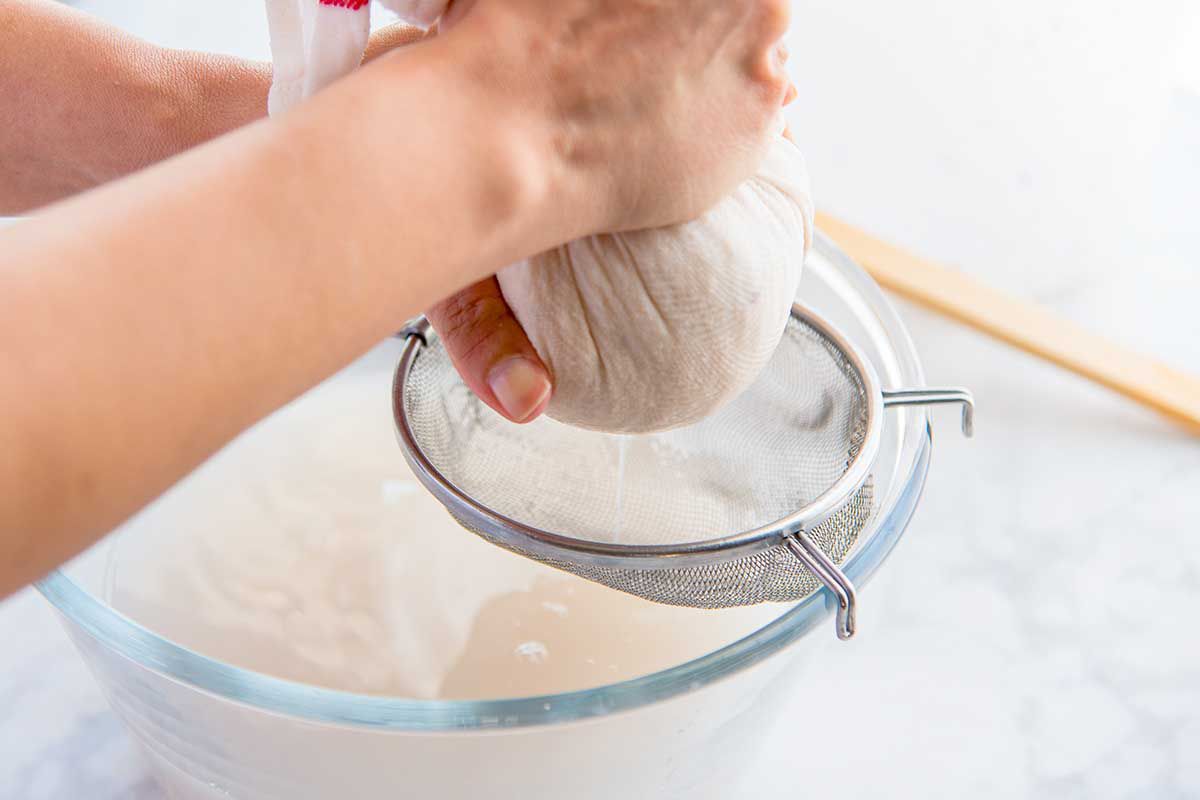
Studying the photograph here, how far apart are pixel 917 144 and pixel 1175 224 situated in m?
0.29

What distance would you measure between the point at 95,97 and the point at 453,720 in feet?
1.48

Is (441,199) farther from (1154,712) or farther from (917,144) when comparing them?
(917,144)

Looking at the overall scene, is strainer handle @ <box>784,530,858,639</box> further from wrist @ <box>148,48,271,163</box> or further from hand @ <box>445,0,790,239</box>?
wrist @ <box>148,48,271,163</box>

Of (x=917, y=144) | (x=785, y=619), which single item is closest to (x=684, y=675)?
(x=785, y=619)

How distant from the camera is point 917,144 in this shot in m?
1.34

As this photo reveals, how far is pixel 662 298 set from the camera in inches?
19.9

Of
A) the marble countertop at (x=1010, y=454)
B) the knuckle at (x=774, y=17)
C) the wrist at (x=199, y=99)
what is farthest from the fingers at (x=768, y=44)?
the marble countertop at (x=1010, y=454)

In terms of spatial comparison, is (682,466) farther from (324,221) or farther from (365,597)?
(324,221)

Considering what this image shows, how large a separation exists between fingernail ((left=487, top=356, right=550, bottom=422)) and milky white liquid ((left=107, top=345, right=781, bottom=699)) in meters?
0.25

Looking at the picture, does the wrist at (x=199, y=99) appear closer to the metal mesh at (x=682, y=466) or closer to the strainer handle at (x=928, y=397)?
the metal mesh at (x=682, y=466)

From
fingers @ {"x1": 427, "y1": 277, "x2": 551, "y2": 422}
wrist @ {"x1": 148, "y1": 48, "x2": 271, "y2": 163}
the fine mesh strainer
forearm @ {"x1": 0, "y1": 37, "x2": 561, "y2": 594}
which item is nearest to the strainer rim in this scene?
the fine mesh strainer

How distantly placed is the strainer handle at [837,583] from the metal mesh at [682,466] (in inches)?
2.5

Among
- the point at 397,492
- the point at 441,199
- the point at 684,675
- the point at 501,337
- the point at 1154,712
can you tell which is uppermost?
the point at 441,199

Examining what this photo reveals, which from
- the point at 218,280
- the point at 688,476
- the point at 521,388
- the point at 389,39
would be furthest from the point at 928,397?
the point at 218,280
